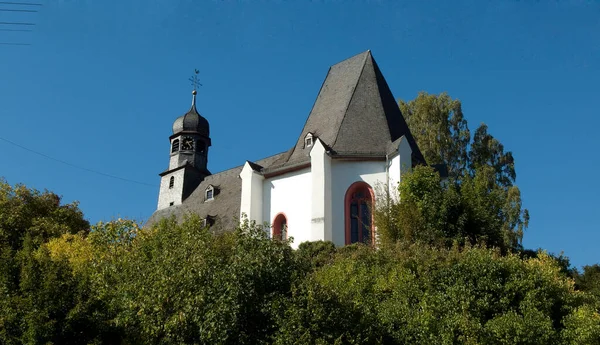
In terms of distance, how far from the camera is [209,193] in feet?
135

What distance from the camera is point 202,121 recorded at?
47.5 metres

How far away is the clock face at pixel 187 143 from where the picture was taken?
47.0 metres

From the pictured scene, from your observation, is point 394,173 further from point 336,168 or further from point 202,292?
point 202,292

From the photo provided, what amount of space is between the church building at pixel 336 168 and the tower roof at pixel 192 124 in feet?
33.5

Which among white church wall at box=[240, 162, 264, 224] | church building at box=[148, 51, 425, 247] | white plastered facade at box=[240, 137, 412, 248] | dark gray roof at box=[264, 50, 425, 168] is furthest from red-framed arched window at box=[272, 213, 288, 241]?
dark gray roof at box=[264, 50, 425, 168]

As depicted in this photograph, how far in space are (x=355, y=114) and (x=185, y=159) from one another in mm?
17542

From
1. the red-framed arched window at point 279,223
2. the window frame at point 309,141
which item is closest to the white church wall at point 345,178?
the window frame at point 309,141

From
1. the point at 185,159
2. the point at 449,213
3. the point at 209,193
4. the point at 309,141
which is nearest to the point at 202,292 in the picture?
the point at 449,213

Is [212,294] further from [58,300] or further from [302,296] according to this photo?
[58,300]

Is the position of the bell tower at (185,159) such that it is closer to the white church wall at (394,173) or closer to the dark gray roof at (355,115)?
the dark gray roof at (355,115)

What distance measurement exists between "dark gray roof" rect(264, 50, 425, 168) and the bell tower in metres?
13.5

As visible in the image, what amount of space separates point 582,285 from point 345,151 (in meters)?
12.2

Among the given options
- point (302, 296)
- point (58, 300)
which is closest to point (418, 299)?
point (302, 296)

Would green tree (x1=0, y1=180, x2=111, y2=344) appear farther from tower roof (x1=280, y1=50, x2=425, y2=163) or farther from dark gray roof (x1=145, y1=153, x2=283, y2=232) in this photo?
dark gray roof (x1=145, y1=153, x2=283, y2=232)
